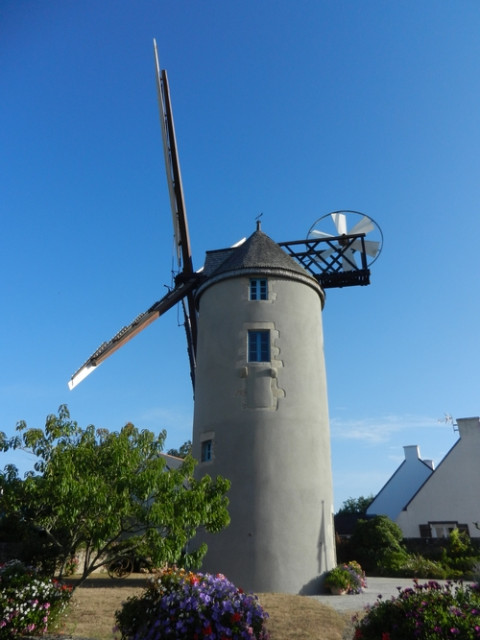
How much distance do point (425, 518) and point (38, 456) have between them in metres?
21.7

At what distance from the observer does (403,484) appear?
3288cm

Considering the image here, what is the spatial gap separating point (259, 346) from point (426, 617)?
379 inches

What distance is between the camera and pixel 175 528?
8.66 meters

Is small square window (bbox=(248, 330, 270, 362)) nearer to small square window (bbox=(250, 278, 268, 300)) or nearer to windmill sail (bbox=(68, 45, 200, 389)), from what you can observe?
small square window (bbox=(250, 278, 268, 300))

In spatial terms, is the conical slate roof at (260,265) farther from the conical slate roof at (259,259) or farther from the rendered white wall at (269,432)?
the rendered white wall at (269,432)

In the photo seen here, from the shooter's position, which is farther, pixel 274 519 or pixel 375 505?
pixel 375 505

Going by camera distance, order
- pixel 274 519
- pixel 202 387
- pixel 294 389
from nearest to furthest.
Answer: pixel 274 519
pixel 294 389
pixel 202 387

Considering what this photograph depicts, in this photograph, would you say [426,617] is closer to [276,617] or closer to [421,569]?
[276,617]

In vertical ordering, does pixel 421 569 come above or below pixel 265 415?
below

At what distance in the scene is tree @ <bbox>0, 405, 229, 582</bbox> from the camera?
812cm

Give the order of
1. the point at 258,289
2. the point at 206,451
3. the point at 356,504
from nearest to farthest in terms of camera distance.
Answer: the point at 206,451 → the point at 258,289 → the point at 356,504

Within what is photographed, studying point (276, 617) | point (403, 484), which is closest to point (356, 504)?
point (403, 484)

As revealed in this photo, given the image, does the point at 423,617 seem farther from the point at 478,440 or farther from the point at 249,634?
the point at 478,440

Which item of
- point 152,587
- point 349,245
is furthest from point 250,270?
point 152,587
